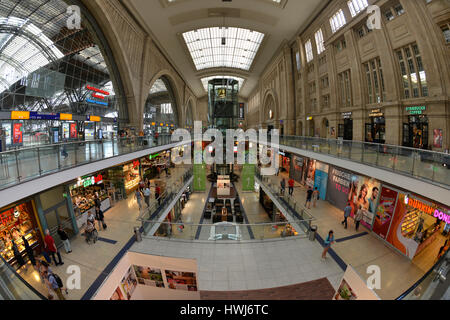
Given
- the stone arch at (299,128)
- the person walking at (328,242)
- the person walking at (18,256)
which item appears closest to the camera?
the person walking at (18,256)

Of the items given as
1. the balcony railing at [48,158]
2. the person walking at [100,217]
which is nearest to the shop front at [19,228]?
the person walking at [100,217]

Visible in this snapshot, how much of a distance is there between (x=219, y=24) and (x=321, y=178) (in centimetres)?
1992

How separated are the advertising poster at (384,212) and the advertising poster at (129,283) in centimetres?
1016

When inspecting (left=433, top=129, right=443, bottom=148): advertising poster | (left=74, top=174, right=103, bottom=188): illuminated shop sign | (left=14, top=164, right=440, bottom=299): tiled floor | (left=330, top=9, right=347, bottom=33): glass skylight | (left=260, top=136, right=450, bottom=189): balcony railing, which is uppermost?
(left=330, top=9, right=347, bottom=33): glass skylight

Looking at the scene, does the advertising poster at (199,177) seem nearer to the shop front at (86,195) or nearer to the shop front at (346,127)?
the shop front at (86,195)

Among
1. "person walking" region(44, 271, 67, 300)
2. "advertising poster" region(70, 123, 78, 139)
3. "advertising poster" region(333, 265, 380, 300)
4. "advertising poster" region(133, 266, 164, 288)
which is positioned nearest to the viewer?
"advertising poster" region(333, 265, 380, 300)

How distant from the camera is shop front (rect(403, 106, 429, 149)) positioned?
32.2 ft

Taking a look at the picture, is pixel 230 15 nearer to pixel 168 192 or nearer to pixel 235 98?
pixel 235 98

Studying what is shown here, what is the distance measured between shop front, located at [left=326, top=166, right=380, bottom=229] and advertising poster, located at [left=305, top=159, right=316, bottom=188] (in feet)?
6.65

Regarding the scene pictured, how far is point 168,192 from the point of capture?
1275cm

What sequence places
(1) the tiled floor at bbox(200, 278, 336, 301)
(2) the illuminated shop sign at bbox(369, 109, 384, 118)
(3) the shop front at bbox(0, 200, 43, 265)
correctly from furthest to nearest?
(2) the illuminated shop sign at bbox(369, 109, 384, 118) < (3) the shop front at bbox(0, 200, 43, 265) < (1) the tiled floor at bbox(200, 278, 336, 301)

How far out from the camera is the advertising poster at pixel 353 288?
13.7 feet

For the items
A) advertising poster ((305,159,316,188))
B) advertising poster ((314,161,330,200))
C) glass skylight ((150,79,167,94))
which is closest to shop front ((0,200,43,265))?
advertising poster ((314,161,330,200))

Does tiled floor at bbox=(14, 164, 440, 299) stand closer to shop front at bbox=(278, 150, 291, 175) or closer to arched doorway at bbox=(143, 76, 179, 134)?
shop front at bbox=(278, 150, 291, 175)
